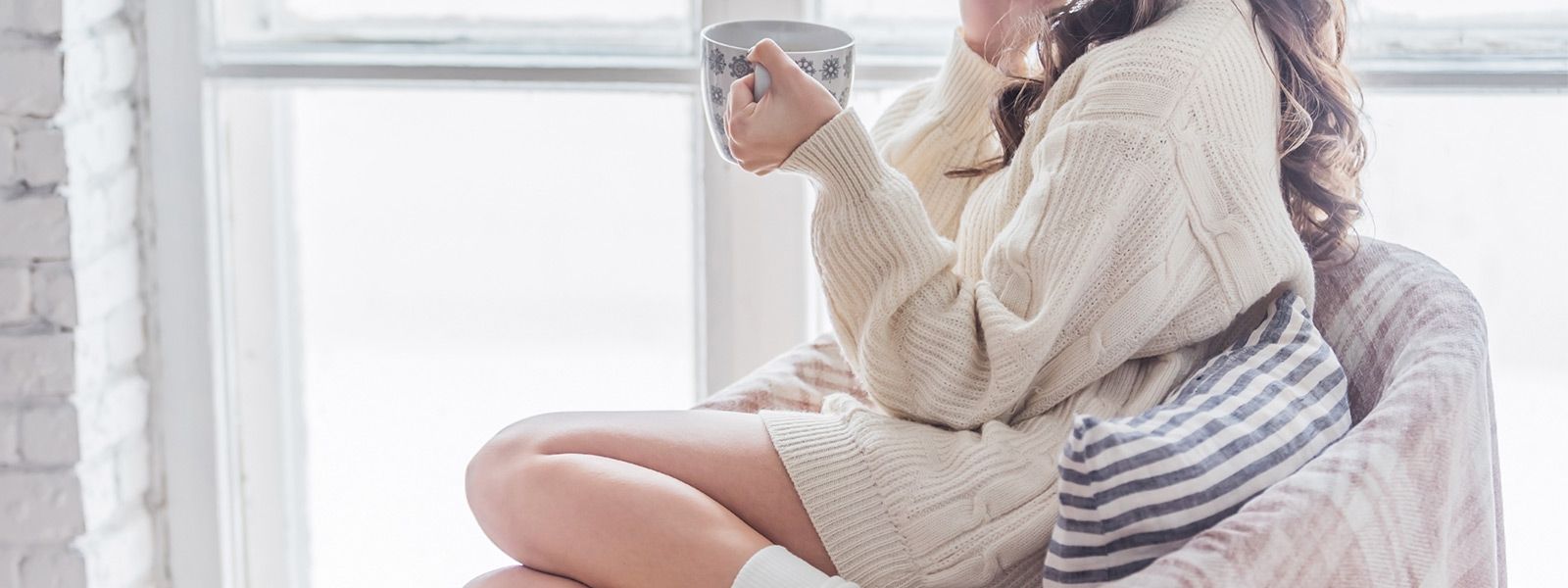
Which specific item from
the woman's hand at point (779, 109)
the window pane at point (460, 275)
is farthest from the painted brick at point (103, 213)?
the woman's hand at point (779, 109)

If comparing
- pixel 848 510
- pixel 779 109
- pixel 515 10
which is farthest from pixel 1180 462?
pixel 515 10

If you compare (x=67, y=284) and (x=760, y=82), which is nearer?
(x=760, y=82)

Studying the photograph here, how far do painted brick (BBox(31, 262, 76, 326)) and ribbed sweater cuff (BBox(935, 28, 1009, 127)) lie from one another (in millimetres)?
919

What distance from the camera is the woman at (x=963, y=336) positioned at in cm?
93

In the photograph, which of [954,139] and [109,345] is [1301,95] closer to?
[954,139]

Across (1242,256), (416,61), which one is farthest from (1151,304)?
(416,61)

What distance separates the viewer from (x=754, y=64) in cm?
99

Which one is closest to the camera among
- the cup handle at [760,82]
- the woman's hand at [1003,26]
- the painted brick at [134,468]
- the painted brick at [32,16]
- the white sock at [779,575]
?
the white sock at [779,575]

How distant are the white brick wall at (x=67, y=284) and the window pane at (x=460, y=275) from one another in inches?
5.7

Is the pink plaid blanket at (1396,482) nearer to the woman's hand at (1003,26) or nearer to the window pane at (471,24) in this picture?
the woman's hand at (1003,26)

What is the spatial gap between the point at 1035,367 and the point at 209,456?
3.66 ft

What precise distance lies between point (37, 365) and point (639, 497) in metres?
0.88

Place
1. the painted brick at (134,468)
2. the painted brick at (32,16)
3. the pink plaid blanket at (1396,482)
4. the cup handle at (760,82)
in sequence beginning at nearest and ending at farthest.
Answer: the pink plaid blanket at (1396,482) < the cup handle at (760,82) < the painted brick at (32,16) < the painted brick at (134,468)

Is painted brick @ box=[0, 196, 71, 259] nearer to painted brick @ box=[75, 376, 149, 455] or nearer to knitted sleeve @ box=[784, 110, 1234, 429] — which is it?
painted brick @ box=[75, 376, 149, 455]
